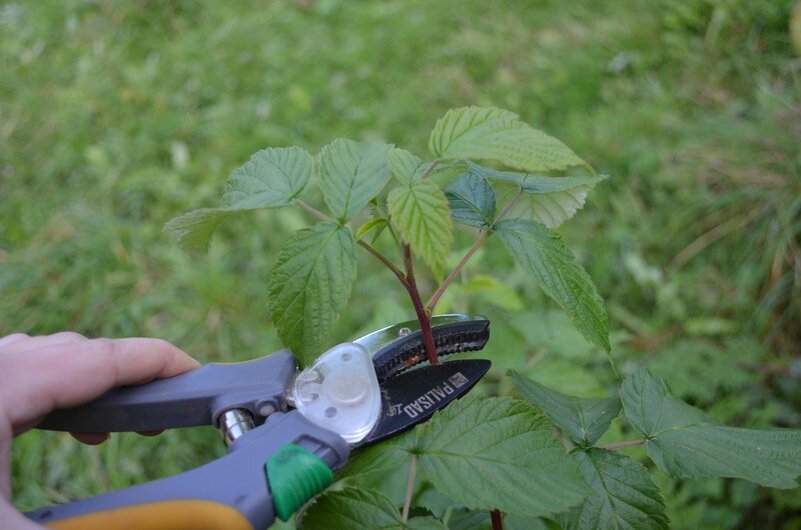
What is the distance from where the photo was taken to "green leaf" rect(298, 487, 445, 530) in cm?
81

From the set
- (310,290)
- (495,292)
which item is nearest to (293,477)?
(310,290)

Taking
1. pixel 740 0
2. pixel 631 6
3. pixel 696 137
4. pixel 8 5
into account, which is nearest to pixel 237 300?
pixel 696 137

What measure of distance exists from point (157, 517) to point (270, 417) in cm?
19

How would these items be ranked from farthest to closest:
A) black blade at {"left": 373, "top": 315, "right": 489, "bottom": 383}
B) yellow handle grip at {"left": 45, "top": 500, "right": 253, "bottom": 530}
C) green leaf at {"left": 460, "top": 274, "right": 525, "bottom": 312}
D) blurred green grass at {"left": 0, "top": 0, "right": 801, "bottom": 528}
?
blurred green grass at {"left": 0, "top": 0, "right": 801, "bottom": 528}
green leaf at {"left": 460, "top": 274, "right": 525, "bottom": 312}
black blade at {"left": 373, "top": 315, "right": 489, "bottom": 383}
yellow handle grip at {"left": 45, "top": 500, "right": 253, "bottom": 530}

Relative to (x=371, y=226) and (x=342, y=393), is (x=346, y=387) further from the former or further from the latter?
(x=371, y=226)

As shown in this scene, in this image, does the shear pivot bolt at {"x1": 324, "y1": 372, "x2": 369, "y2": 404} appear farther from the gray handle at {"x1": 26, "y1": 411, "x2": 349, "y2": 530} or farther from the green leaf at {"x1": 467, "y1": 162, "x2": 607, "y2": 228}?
the green leaf at {"x1": 467, "y1": 162, "x2": 607, "y2": 228}

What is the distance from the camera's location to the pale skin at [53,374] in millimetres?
→ 794

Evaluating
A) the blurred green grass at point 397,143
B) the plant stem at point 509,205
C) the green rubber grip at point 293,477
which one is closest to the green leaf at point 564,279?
the plant stem at point 509,205

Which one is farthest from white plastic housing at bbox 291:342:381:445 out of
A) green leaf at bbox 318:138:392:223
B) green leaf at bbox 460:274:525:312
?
green leaf at bbox 460:274:525:312

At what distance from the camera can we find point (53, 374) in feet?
2.75

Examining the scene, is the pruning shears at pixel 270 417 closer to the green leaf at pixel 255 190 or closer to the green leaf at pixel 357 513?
the green leaf at pixel 357 513

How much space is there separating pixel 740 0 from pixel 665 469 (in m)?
3.07

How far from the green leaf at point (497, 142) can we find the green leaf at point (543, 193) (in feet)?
0.12

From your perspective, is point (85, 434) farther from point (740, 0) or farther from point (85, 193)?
point (740, 0)
